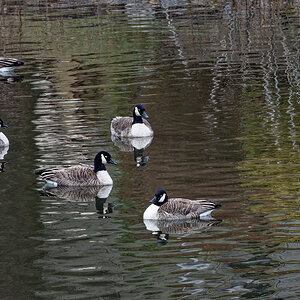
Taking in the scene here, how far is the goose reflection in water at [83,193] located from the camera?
15502 mm

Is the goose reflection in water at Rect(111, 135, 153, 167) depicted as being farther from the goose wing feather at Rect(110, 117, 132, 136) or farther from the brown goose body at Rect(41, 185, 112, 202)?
the brown goose body at Rect(41, 185, 112, 202)

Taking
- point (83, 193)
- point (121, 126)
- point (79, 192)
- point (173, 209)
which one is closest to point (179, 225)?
point (173, 209)

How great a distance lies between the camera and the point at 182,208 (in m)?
13.7

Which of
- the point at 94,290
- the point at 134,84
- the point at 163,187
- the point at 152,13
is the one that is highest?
the point at 152,13

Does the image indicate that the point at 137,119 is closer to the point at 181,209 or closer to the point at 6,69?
the point at 181,209

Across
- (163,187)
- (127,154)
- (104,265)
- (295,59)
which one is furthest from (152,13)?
(104,265)

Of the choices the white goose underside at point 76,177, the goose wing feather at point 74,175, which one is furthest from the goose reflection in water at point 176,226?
the goose wing feather at point 74,175

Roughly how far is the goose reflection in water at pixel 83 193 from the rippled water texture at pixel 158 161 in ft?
0.16

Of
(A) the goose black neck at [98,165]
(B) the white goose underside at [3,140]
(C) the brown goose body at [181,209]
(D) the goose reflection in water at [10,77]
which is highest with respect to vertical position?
(D) the goose reflection in water at [10,77]

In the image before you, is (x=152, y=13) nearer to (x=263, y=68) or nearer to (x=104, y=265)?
(x=263, y=68)

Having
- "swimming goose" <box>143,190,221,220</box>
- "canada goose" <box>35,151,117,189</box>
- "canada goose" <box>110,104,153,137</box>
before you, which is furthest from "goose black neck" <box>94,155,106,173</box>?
"canada goose" <box>110,104,153,137</box>

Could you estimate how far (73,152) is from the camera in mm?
18562

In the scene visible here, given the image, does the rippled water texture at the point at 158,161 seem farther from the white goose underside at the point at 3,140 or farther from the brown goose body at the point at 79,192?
the white goose underside at the point at 3,140

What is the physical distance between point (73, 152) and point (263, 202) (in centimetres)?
567
